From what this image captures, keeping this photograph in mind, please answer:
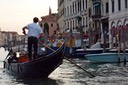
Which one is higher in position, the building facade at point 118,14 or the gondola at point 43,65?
the building facade at point 118,14

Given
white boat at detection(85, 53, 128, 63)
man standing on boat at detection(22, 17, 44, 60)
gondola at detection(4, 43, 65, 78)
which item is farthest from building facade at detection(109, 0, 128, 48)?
man standing on boat at detection(22, 17, 44, 60)

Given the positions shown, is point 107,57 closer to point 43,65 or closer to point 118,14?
point 43,65

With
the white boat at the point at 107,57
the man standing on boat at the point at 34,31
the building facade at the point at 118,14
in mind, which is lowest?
the white boat at the point at 107,57

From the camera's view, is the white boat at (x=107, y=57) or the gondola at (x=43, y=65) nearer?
the gondola at (x=43, y=65)

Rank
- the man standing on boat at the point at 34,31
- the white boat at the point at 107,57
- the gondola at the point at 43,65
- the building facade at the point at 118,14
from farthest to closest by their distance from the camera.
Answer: the building facade at the point at 118,14, the white boat at the point at 107,57, the man standing on boat at the point at 34,31, the gondola at the point at 43,65

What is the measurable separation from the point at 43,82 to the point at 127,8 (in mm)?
17746

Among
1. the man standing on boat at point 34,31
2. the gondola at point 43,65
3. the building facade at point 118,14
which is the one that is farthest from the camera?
the building facade at point 118,14

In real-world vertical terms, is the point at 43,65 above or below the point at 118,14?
below

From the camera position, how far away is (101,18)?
3288cm

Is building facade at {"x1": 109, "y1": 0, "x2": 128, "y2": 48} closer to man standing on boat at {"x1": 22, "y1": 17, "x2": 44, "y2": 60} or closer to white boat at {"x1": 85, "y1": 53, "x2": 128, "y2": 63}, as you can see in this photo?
white boat at {"x1": 85, "y1": 53, "x2": 128, "y2": 63}

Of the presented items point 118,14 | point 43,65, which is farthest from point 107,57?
point 118,14

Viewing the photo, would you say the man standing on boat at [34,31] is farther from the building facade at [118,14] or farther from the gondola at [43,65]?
the building facade at [118,14]

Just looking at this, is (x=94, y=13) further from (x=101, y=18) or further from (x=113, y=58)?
(x=113, y=58)

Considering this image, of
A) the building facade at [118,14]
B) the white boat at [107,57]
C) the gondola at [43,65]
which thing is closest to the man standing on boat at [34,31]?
the gondola at [43,65]
